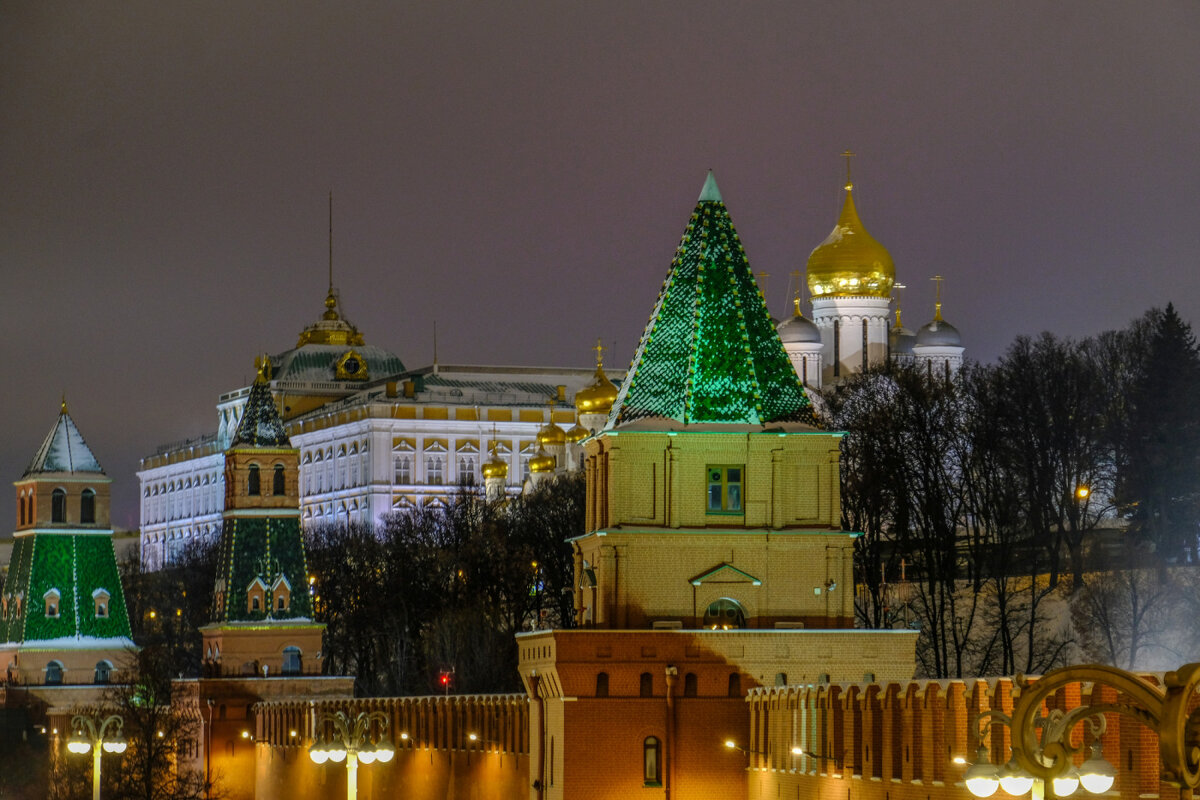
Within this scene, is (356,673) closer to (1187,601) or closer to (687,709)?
(1187,601)

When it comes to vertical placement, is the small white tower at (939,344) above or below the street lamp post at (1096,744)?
above

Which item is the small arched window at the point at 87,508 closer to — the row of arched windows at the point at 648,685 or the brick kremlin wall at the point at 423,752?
the brick kremlin wall at the point at 423,752

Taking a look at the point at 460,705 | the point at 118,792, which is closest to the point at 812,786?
the point at 460,705

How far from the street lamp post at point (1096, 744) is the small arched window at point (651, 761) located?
31.2 metres

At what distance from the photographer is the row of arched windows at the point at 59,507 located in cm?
10312

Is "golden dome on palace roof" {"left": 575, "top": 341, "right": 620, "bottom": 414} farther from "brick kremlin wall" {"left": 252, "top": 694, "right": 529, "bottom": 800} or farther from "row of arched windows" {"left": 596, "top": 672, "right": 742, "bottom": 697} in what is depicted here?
"row of arched windows" {"left": 596, "top": 672, "right": 742, "bottom": 697}

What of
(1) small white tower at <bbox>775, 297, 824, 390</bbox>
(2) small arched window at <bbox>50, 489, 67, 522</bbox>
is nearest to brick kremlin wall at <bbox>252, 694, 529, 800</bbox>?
(2) small arched window at <bbox>50, 489, 67, 522</bbox>

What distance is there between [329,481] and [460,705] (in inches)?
5014

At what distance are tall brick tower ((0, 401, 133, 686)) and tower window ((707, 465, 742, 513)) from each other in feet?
150

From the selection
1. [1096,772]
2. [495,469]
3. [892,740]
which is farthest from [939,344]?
[1096,772]

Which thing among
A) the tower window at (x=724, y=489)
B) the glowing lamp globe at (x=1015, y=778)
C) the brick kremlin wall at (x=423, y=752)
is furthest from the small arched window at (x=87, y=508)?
the glowing lamp globe at (x=1015, y=778)

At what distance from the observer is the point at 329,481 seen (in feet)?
640

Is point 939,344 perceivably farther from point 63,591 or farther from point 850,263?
point 63,591

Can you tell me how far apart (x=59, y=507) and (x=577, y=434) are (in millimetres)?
36415
